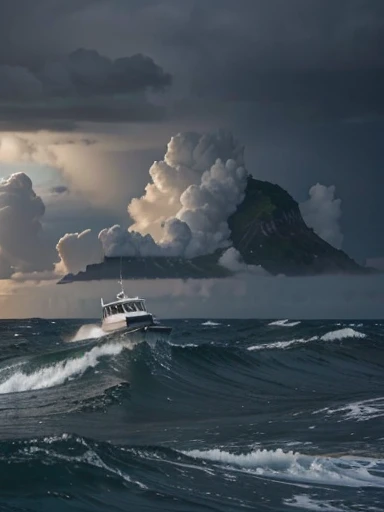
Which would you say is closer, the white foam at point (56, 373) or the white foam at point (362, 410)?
the white foam at point (362, 410)

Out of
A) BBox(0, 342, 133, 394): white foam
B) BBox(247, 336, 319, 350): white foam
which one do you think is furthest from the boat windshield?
BBox(247, 336, 319, 350): white foam

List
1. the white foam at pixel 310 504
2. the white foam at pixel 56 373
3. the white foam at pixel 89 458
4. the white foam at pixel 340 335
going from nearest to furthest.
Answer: the white foam at pixel 310 504 < the white foam at pixel 89 458 < the white foam at pixel 56 373 < the white foam at pixel 340 335

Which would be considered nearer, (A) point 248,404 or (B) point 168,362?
(A) point 248,404

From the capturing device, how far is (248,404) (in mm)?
50031

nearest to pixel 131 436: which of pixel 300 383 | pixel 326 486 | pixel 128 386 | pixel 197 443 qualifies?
pixel 197 443

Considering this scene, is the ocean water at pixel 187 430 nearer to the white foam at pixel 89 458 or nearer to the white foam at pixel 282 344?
the white foam at pixel 89 458

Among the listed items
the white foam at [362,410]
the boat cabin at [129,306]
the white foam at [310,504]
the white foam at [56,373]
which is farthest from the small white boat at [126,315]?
the white foam at [310,504]

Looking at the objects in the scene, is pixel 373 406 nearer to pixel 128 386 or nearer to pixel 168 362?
pixel 128 386

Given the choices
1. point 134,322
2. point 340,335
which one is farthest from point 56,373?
point 340,335

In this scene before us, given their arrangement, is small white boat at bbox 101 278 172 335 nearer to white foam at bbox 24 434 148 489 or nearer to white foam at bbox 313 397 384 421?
white foam at bbox 313 397 384 421

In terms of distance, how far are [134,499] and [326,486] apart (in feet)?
18.2

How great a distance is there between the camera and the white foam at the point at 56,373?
63.3 metres

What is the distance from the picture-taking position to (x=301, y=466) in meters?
30.3

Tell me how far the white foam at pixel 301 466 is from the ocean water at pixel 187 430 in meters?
0.05
